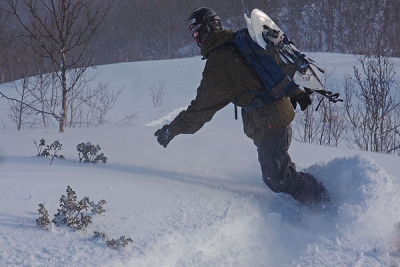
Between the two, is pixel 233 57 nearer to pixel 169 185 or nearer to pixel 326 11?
pixel 169 185

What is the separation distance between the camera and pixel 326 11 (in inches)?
1281

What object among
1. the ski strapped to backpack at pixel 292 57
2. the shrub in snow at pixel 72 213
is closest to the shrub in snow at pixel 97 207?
the shrub in snow at pixel 72 213

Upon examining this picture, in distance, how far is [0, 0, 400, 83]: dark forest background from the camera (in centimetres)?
2780

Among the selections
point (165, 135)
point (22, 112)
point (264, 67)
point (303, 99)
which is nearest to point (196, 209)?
point (165, 135)

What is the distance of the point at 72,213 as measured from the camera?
2314 millimetres

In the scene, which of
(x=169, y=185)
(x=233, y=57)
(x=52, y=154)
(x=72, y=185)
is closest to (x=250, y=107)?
(x=233, y=57)

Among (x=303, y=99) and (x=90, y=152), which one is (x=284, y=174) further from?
(x=90, y=152)

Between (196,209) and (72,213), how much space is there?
73 centimetres

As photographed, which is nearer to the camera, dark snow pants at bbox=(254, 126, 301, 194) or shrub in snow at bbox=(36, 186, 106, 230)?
shrub in snow at bbox=(36, 186, 106, 230)

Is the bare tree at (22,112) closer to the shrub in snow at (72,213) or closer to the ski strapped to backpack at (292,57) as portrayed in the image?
the shrub in snow at (72,213)

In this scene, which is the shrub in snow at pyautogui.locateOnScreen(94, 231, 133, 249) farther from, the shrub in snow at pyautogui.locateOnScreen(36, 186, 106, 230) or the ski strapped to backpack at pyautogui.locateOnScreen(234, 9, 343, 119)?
the ski strapped to backpack at pyautogui.locateOnScreen(234, 9, 343, 119)

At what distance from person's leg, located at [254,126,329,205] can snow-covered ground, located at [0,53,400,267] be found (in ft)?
0.32

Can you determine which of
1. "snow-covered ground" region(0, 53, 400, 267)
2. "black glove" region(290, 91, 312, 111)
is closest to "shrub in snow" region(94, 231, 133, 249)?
"snow-covered ground" region(0, 53, 400, 267)

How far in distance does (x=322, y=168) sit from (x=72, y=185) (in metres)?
1.73
